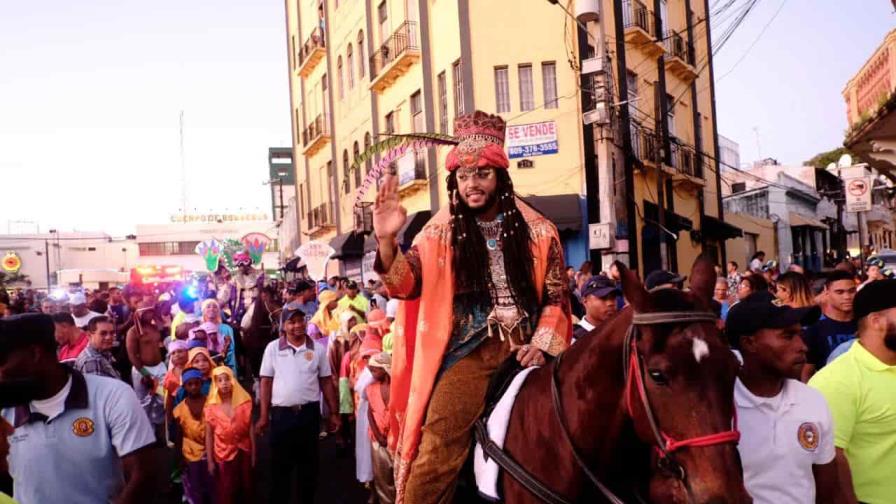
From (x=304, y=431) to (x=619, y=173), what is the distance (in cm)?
889

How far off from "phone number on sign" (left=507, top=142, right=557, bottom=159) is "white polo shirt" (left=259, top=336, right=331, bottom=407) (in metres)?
12.1

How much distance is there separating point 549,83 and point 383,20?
29.6 feet

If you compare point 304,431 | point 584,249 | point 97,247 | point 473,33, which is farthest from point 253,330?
point 97,247

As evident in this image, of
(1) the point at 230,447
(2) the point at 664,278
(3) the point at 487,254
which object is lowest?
(1) the point at 230,447

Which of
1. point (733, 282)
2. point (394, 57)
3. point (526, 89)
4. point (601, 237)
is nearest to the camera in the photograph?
point (601, 237)

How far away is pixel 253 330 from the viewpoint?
12.8 m

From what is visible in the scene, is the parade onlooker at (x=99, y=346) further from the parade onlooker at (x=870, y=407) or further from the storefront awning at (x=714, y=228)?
the storefront awning at (x=714, y=228)

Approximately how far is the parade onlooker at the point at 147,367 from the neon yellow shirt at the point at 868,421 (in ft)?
25.8

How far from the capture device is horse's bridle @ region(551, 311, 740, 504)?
2750mm

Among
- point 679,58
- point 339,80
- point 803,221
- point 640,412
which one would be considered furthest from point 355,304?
point 803,221

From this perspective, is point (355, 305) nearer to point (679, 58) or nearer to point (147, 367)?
point (147, 367)

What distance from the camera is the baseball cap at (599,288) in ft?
23.9

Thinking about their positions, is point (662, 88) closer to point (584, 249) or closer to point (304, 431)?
point (584, 249)

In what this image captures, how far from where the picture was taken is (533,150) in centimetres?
2005
